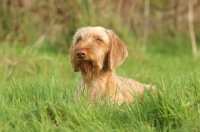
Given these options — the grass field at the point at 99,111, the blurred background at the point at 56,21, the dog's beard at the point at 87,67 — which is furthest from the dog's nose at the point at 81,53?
the blurred background at the point at 56,21

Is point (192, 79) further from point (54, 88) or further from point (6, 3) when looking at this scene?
point (6, 3)

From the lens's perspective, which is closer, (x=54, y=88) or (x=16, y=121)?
(x=16, y=121)

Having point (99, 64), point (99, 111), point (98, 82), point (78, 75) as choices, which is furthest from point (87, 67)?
point (78, 75)

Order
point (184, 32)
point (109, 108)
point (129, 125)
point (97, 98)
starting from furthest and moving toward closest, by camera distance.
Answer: point (184, 32)
point (97, 98)
point (109, 108)
point (129, 125)

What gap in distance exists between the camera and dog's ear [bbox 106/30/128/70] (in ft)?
18.1

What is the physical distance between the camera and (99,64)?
17.6 feet

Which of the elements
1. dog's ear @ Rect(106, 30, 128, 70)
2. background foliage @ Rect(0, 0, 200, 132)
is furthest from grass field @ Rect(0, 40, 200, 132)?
dog's ear @ Rect(106, 30, 128, 70)

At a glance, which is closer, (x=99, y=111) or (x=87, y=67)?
(x=99, y=111)

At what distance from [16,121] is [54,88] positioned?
1.21 m

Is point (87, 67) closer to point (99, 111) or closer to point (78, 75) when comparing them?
point (99, 111)

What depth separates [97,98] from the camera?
5.39 m

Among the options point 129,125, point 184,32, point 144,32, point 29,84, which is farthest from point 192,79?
point 184,32

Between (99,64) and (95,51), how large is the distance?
154mm

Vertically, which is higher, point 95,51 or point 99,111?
point 95,51
